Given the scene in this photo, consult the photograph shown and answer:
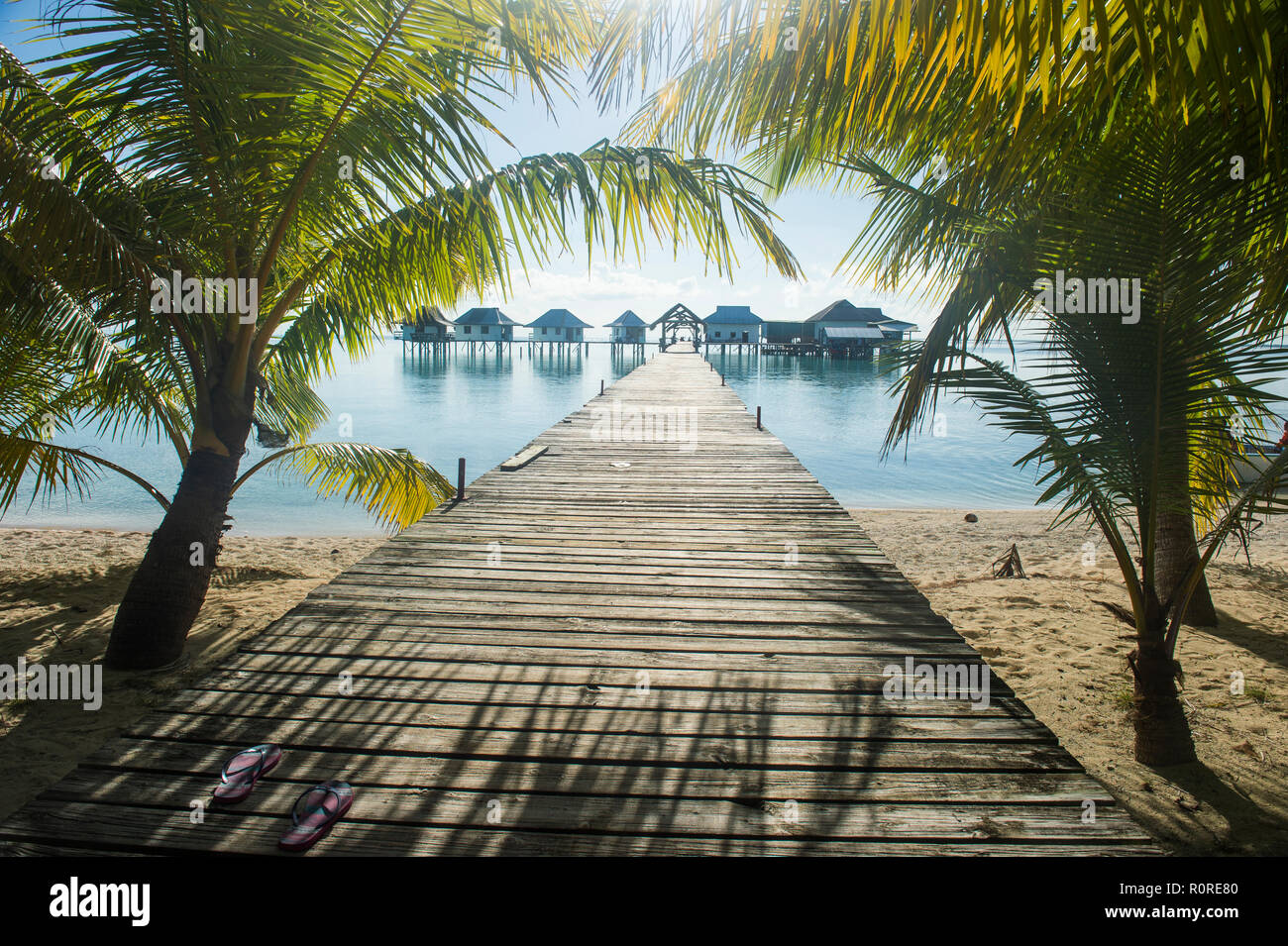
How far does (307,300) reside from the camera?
7309 mm

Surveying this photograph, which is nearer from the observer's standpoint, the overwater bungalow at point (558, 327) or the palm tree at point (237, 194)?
the palm tree at point (237, 194)

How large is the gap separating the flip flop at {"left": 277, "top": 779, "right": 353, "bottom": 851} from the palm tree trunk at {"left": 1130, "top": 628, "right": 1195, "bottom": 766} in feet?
15.3

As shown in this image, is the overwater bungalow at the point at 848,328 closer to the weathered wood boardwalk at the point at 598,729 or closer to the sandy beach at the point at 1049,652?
the sandy beach at the point at 1049,652

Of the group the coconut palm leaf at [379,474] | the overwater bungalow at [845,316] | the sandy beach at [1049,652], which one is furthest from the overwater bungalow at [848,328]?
the coconut palm leaf at [379,474]

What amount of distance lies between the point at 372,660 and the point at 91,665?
13.9ft

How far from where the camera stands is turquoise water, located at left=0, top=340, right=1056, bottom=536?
18.1 meters

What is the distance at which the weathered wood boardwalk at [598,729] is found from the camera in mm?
2027

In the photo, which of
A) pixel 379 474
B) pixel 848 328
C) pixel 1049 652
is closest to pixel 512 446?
pixel 379 474

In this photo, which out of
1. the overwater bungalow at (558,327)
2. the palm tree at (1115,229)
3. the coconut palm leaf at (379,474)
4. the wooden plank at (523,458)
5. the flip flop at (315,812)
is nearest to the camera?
the flip flop at (315,812)

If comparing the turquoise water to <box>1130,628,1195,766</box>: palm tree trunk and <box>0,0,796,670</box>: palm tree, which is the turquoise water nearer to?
<box>1130,628,1195,766</box>: palm tree trunk

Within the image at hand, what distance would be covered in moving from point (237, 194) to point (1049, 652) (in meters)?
7.96

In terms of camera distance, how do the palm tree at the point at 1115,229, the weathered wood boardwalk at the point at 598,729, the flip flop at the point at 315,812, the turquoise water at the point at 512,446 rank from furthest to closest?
1. the turquoise water at the point at 512,446
2. the palm tree at the point at 1115,229
3. the weathered wood boardwalk at the point at 598,729
4. the flip flop at the point at 315,812

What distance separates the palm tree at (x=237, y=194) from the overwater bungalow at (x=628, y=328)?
8803 centimetres

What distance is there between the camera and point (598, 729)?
8.57ft
